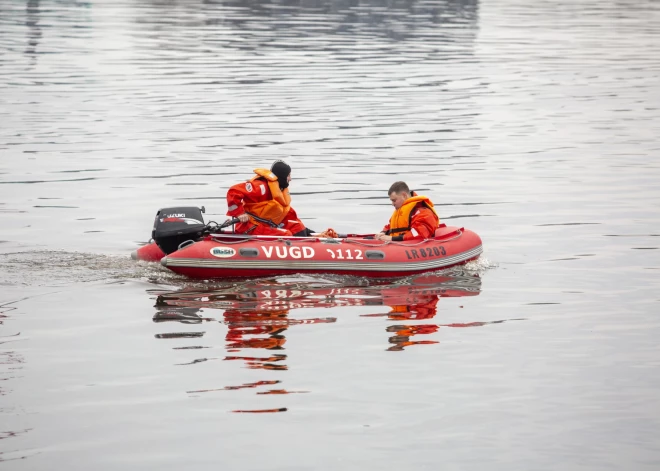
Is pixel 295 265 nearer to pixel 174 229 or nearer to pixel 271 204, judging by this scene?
pixel 271 204

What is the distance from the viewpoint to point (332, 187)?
18.9m

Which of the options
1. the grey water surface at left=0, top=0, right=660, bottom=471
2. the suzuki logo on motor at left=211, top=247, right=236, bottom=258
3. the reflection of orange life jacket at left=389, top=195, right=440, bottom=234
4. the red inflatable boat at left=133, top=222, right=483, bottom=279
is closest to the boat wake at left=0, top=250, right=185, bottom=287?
the grey water surface at left=0, top=0, right=660, bottom=471

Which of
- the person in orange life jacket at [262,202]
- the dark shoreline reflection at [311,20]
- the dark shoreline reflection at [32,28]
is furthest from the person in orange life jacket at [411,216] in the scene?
the dark shoreline reflection at [311,20]

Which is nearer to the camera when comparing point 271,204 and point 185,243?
point 185,243

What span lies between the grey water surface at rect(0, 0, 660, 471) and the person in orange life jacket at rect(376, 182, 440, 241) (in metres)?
0.58

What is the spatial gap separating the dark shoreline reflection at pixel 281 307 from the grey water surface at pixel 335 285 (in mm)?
41

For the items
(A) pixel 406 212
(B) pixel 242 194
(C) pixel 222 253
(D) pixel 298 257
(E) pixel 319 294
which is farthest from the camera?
(A) pixel 406 212

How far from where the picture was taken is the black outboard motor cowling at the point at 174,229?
12.7 m

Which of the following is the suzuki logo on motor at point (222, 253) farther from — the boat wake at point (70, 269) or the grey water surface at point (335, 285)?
the boat wake at point (70, 269)

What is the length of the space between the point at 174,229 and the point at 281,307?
1.92 metres

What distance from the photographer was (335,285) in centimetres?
1270

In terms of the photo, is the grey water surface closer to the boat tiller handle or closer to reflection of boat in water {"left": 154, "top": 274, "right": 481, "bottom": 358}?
reflection of boat in water {"left": 154, "top": 274, "right": 481, "bottom": 358}

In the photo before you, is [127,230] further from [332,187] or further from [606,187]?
[606,187]

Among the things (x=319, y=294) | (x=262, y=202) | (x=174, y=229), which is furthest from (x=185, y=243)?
(x=319, y=294)
